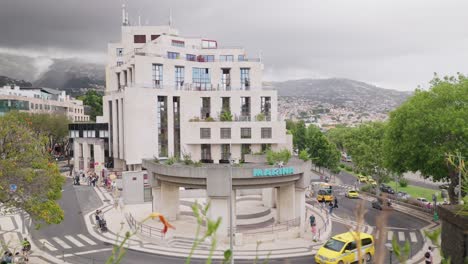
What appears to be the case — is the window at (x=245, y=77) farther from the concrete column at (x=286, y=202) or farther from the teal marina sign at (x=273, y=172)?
the teal marina sign at (x=273, y=172)

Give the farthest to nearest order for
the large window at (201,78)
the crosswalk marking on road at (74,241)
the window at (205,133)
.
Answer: the large window at (201,78), the window at (205,133), the crosswalk marking on road at (74,241)

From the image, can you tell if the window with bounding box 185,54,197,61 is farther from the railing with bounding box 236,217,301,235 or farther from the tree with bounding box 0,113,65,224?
the tree with bounding box 0,113,65,224

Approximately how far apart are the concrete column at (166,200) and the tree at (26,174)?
1095 centimetres

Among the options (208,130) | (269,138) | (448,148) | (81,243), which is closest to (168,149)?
(208,130)

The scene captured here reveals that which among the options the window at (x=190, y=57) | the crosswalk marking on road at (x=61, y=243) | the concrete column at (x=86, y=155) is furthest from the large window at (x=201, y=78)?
the crosswalk marking on road at (x=61, y=243)

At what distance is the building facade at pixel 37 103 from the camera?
8523 cm

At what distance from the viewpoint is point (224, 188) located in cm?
2814

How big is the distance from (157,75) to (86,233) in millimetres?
30670

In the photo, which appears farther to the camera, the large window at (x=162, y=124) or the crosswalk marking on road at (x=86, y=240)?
the large window at (x=162, y=124)

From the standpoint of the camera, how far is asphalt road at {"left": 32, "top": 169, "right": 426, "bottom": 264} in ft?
85.5

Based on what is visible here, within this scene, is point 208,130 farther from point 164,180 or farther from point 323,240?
point 323,240

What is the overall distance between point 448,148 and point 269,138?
83.2ft

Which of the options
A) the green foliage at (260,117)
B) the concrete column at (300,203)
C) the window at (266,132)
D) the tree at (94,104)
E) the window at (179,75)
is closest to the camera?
the concrete column at (300,203)

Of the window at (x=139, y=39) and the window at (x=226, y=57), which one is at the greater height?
the window at (x=139, y=39)
